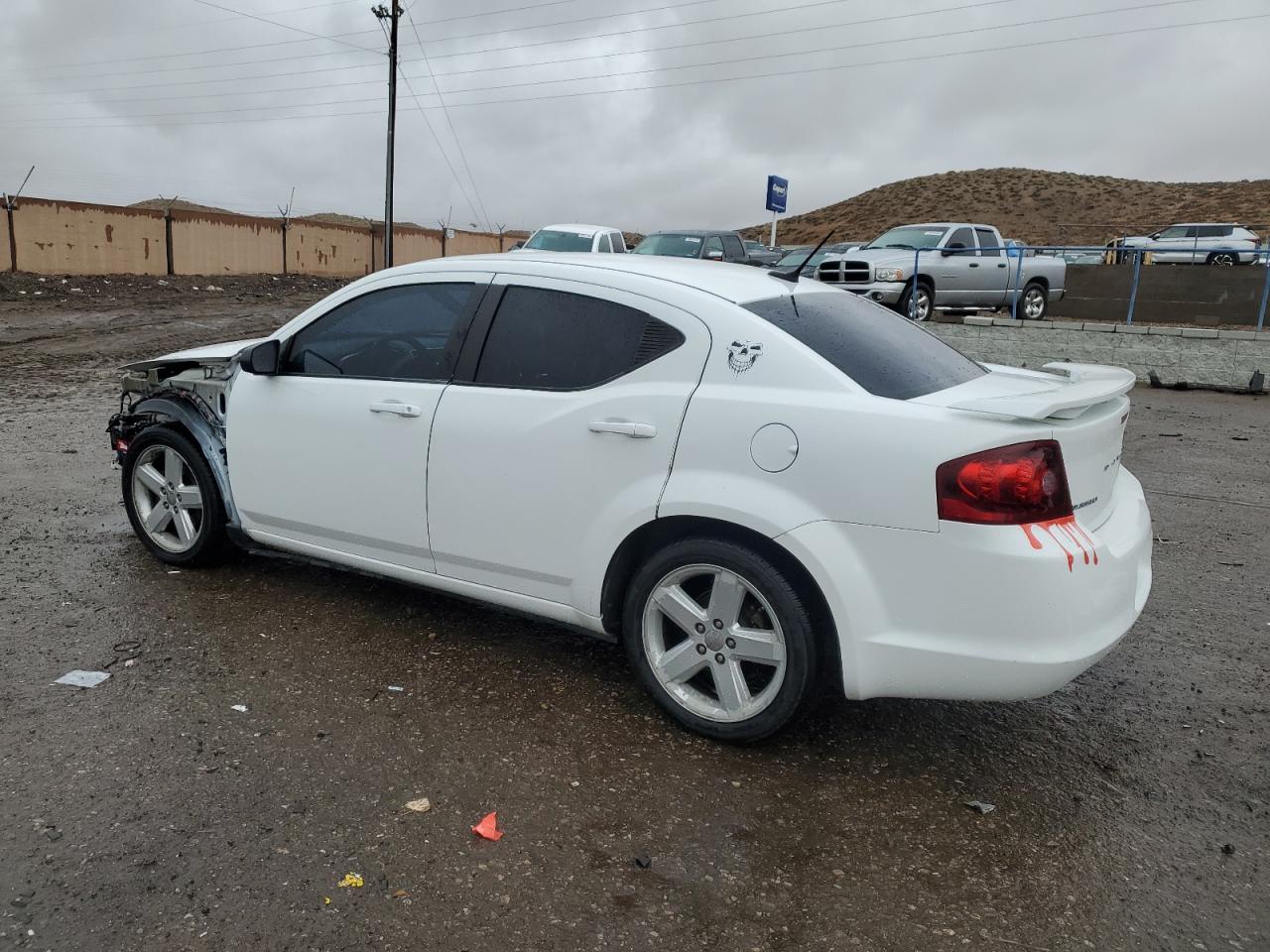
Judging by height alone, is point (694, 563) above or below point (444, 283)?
below

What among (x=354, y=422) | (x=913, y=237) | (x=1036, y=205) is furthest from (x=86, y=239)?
(x=1036, y=205)

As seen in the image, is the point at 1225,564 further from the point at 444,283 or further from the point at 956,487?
the point at 444,283

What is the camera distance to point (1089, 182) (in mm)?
81062

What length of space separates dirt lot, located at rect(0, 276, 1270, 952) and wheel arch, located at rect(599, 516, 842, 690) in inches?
16.4

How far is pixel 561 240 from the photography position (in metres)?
16.6

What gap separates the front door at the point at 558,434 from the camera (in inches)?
132

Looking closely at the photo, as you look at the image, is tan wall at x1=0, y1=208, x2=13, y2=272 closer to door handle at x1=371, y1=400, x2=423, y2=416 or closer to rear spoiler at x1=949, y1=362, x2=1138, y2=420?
door handle at x1=371, y1=400, x2=423, y2=416

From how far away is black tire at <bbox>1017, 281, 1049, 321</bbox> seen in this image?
1731 centimetres

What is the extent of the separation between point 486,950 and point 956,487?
1.76 m

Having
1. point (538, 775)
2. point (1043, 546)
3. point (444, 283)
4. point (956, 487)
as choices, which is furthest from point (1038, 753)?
point (444, 283)

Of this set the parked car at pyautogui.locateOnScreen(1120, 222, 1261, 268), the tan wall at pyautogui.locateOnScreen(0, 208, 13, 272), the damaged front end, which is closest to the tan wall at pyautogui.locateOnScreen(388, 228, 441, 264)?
the tan wall at pyautogui.locateOnScreen(0, 208, 13, 272)

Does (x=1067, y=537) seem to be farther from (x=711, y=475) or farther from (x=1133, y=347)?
(x=1133, y=347)

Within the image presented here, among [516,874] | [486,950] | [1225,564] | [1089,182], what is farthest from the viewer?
[1089,182]

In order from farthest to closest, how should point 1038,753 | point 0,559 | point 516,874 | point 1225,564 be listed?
1. point 1225,564
2. point 0,559
3. point 1038,753
4. point 516,874
